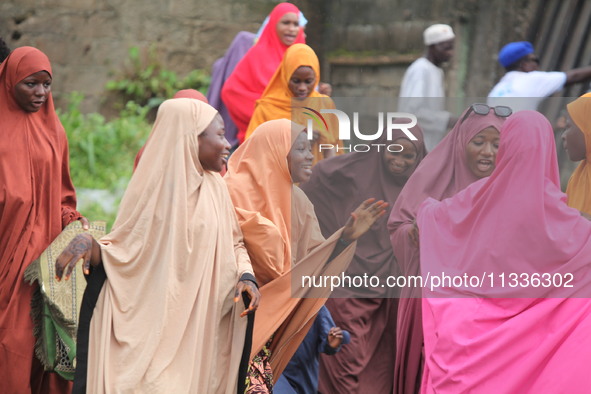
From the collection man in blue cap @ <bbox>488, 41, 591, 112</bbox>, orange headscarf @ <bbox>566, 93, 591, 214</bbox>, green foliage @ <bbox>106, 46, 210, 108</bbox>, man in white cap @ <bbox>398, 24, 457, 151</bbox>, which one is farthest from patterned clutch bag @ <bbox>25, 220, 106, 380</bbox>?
green foliage @ <bbox>106, 46, 210, 108</bbox>

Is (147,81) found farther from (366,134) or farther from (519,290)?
(519,290)

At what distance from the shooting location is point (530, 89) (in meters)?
9.79

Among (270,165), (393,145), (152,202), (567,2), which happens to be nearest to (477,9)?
(567,2)

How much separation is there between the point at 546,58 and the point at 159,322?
6.35 m

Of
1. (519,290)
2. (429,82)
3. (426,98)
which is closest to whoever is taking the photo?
(519,290)

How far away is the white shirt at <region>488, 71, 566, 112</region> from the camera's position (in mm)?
9680

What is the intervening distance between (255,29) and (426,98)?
326 cm

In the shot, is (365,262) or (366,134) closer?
(365,262)

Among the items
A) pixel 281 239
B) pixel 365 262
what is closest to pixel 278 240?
pixel 281 239

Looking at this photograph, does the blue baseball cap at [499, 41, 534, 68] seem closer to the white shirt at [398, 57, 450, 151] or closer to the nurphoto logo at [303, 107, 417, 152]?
the white shirt at [398, 57, 450, 151]

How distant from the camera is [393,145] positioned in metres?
7.62

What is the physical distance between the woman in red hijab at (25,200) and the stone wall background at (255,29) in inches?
180

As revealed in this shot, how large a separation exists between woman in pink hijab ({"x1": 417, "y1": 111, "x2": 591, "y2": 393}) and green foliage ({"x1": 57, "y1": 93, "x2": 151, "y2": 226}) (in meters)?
4.87

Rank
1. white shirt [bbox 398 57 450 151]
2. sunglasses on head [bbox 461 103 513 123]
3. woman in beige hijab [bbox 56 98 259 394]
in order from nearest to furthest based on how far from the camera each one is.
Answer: woman in beige hijab [bbox 56 98 259 394], sunglasses on head [bbox 461 103 513 123], white shirt [bbox 398 57 450 151]
